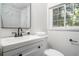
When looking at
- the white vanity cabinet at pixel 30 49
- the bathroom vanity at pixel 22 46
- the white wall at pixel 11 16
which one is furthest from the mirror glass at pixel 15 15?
the white vanity cabinet at pixel 30 49

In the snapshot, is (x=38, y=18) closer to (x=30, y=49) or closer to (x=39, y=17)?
(x=39, y=17)

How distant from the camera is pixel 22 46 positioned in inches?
32.7

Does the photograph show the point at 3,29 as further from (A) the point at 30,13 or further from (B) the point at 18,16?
(A) the point at 30,13

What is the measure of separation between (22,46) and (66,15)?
76 cm

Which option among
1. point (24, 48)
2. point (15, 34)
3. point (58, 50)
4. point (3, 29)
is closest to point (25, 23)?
point (15, 34)

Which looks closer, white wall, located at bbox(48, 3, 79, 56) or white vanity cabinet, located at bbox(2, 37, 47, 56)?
white vanity cabinet, located at bbox(2, 37, 47, 56)

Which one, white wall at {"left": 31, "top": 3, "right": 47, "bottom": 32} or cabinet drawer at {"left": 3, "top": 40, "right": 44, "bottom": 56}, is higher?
white wall at {"left": 31, "top": 3, "right": 47, "bottom": 32}

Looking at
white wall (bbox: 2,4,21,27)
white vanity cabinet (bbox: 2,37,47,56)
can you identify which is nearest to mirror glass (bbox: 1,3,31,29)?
white wall (bbox: 2,4,21,27)

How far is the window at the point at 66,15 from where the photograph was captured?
101cm

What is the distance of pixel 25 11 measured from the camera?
3.76 feet

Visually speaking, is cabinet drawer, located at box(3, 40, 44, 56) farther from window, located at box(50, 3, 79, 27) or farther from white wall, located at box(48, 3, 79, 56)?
window, located at box(50, 3, 79, 27)

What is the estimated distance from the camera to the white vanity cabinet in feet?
2.35

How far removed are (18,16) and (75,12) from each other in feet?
2.80

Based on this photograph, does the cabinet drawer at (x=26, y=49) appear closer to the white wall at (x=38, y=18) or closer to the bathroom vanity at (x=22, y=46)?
the bathroom vanity at (x=22, y=46)
